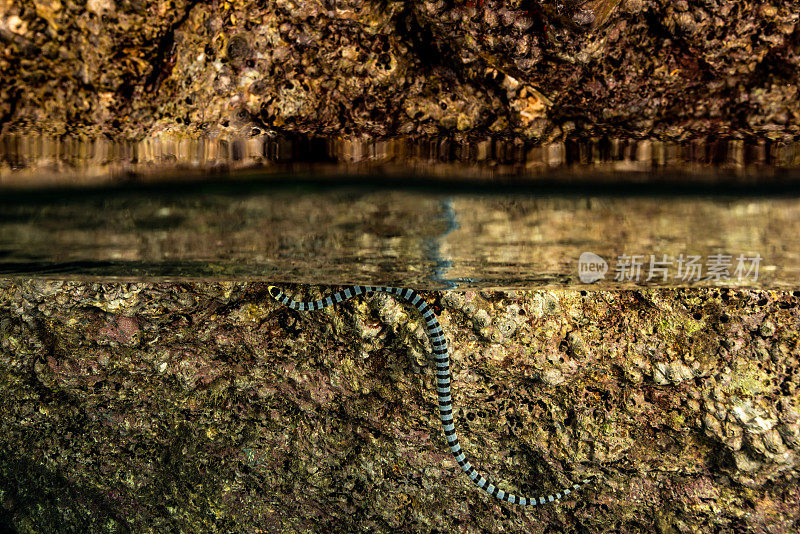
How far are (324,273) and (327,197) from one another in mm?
529

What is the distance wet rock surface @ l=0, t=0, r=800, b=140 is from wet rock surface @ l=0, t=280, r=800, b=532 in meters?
0.76

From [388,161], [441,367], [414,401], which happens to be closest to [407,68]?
[388,161]

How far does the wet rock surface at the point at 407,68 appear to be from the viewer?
25.8 inches

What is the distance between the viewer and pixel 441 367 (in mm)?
1477

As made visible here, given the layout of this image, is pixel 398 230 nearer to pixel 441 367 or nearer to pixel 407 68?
pixel 407 68

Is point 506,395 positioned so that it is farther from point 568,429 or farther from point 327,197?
point 327,197

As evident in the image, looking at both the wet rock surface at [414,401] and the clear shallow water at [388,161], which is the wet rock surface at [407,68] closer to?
the clear shallow water at [388,161]

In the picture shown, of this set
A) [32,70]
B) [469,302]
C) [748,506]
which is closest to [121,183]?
[32,70]

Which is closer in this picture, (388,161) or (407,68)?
(388,161)

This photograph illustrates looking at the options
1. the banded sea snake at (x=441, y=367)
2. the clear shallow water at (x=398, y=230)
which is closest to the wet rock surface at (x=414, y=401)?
the banded sea snake at (x=441, y=367)

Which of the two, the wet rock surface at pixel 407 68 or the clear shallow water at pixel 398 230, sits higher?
the wet rock surface at pixel 407 68

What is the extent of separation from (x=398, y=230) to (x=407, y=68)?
0.25 m

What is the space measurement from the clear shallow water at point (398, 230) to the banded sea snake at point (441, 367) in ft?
1.09

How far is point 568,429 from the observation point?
1.48 m
